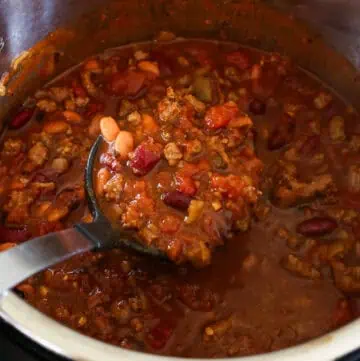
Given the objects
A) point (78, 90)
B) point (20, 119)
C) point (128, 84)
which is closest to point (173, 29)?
point (128, 84)

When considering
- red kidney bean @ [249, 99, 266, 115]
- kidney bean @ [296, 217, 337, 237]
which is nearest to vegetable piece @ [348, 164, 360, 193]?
kidney bean @ [296, 217, 337, 237]

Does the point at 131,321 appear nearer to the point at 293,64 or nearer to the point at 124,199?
the point at 124,199

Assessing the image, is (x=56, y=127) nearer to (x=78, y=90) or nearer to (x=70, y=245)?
(x=78, y=90)

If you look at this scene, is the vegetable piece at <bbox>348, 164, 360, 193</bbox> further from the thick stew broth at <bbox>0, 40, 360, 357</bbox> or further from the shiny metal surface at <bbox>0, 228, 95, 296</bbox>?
the shiny metal surface at <bbox>0, 228, 95, 296</bbox>

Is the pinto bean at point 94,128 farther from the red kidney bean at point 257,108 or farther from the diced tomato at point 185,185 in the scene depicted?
the red kidney bean at point 257,108

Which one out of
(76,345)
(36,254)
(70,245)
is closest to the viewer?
(76,345)

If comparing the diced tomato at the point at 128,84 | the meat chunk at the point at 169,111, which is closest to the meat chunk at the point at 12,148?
the diced tomato at the point at 128,84
